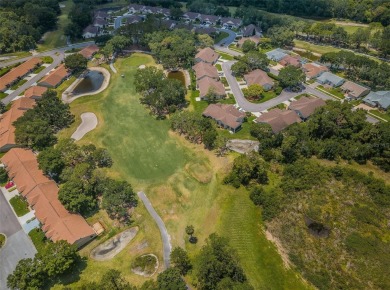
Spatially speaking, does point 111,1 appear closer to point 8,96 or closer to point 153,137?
point 8,96

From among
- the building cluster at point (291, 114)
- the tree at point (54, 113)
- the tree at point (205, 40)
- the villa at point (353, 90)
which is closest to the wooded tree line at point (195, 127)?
the building cluster at point (291, 114)

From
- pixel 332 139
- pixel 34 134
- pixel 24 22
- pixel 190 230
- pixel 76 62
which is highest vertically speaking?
pixel 24 22

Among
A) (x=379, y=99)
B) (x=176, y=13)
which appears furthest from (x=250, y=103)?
(x=176, y=13)

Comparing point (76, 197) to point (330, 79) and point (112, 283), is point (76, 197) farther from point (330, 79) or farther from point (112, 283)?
point (330, 79)

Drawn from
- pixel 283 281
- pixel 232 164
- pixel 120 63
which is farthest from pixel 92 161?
pixel 120 63

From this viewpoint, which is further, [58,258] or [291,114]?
[291,114]

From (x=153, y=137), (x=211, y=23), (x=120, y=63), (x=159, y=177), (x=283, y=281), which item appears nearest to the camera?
(x=283, y=281)
